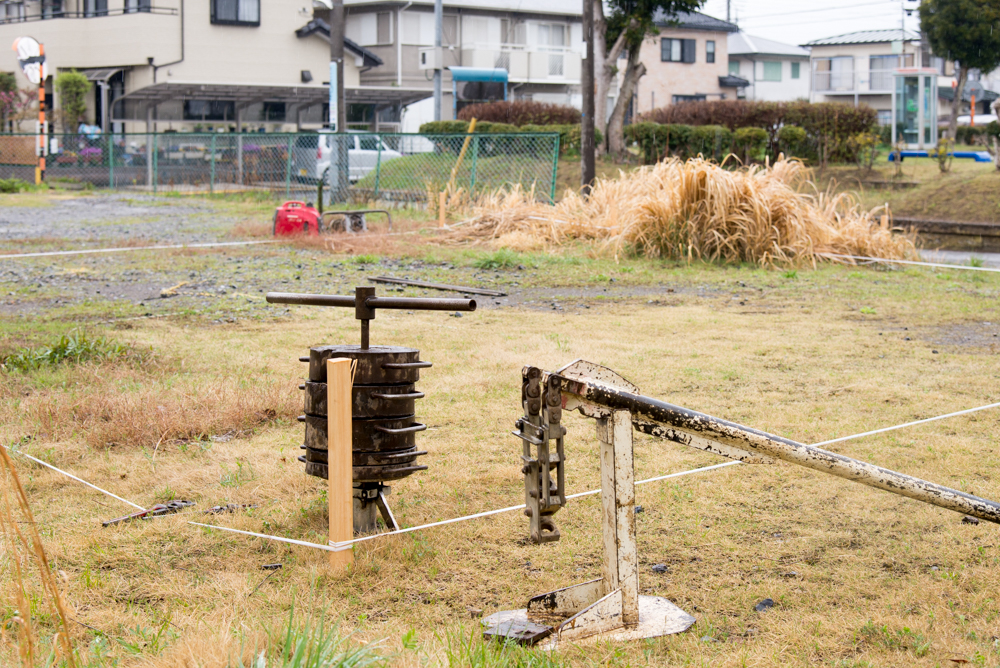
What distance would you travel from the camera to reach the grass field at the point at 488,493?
287cm

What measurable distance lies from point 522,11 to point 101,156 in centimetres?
2093

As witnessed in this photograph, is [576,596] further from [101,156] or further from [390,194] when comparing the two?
[101,156]

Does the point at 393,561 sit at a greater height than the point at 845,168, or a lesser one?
lesser

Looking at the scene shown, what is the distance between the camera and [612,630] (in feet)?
9.43

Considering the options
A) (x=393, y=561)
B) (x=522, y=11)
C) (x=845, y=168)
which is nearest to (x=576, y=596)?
(x=393, y=561)

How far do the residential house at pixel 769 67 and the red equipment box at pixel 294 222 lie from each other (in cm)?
4570

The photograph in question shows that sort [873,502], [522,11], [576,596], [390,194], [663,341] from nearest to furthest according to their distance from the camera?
[576,596] < [873,502] < [663,341] < [390,194] < [522,11]

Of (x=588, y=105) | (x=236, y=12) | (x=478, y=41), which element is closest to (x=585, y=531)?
(x=588, y=105)

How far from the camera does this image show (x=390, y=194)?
18.6 metres

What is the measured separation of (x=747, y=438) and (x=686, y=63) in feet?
163

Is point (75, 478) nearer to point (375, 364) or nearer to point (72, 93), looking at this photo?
point (375, 364)

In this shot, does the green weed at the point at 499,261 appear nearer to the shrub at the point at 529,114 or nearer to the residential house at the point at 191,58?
the shrub at the point at 529,114

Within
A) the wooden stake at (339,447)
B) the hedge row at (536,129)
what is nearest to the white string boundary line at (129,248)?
the wooden stake at (339,447)

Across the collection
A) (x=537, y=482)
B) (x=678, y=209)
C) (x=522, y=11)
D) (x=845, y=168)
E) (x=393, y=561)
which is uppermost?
(x=522, y=11)
